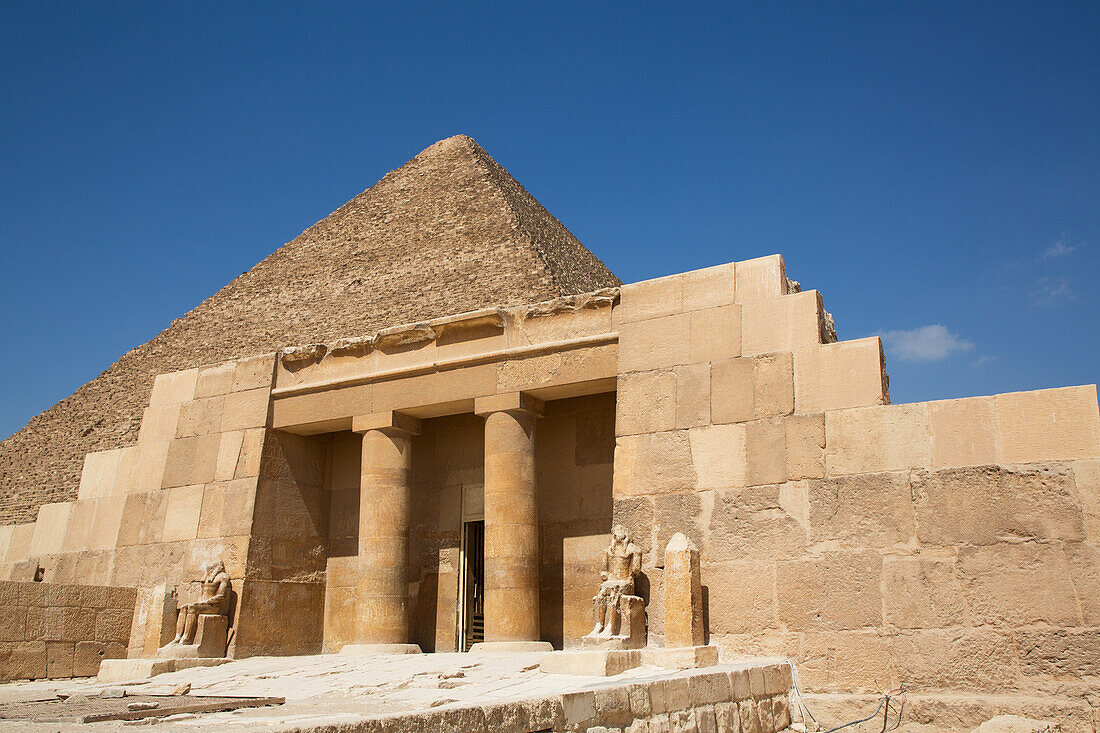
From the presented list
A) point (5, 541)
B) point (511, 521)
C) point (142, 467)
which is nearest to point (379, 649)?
point (511, 521)

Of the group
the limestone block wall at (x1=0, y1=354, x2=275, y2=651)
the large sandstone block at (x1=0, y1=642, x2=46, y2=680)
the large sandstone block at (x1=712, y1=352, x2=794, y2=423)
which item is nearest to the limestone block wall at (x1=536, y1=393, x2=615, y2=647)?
the large sandstone block at (x1=712, y1=352, x2=794, y2=423)

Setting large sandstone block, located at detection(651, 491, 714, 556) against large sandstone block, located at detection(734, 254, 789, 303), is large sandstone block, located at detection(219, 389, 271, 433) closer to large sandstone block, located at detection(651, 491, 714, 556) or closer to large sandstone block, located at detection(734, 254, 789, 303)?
large sandstone block, located at detection(651, 491, 714, 556)

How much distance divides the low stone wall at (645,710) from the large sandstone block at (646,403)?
282 centimetres

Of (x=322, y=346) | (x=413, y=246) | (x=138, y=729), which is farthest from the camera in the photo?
(x=413, y=246)

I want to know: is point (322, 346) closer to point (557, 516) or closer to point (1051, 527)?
point (557, 516)

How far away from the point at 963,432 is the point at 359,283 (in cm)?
5691

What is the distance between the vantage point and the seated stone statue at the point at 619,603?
926cm

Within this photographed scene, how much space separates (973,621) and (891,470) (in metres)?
1.45

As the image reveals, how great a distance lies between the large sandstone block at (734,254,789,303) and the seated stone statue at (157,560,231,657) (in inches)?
284

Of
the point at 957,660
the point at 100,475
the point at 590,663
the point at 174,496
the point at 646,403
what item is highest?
the point at 646,403

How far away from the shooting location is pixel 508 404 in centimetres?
1184

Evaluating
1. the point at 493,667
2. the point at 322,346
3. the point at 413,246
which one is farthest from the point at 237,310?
the point at 493,667

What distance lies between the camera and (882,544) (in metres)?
8.83

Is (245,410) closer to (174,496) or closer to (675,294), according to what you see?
(174,496)
